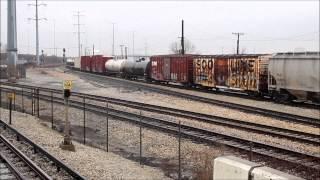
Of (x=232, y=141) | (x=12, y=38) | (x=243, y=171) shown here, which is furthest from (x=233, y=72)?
(x=12, y=38)

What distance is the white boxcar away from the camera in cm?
2770

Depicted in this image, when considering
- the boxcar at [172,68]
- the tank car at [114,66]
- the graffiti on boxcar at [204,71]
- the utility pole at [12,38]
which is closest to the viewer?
the graffiti on boxcar at [204,71]

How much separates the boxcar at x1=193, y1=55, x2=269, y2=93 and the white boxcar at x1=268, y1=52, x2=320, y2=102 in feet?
6.22

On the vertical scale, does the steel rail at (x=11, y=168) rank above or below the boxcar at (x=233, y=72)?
below

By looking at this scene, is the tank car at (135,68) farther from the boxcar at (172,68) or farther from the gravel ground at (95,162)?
the gravel ground at (95,162)

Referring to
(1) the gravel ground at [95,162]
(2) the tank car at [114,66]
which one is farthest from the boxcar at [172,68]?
(1) the gravel ground at [95,162]

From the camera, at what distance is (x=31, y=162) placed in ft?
44.1

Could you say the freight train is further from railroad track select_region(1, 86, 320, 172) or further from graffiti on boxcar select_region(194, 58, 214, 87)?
railroad track select_region(1, 86, 320, 172)

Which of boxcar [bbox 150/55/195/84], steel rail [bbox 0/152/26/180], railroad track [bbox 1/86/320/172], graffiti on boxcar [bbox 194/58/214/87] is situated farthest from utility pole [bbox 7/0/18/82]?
steel rail [bbox 0/152/26/180]

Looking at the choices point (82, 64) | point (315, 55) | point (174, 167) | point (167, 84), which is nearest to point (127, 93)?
point (167, 84)

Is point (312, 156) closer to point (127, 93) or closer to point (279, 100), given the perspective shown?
point (279, 100)

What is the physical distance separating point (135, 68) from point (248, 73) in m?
25.5

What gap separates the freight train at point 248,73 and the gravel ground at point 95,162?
1560cm

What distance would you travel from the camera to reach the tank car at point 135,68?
55812mm
